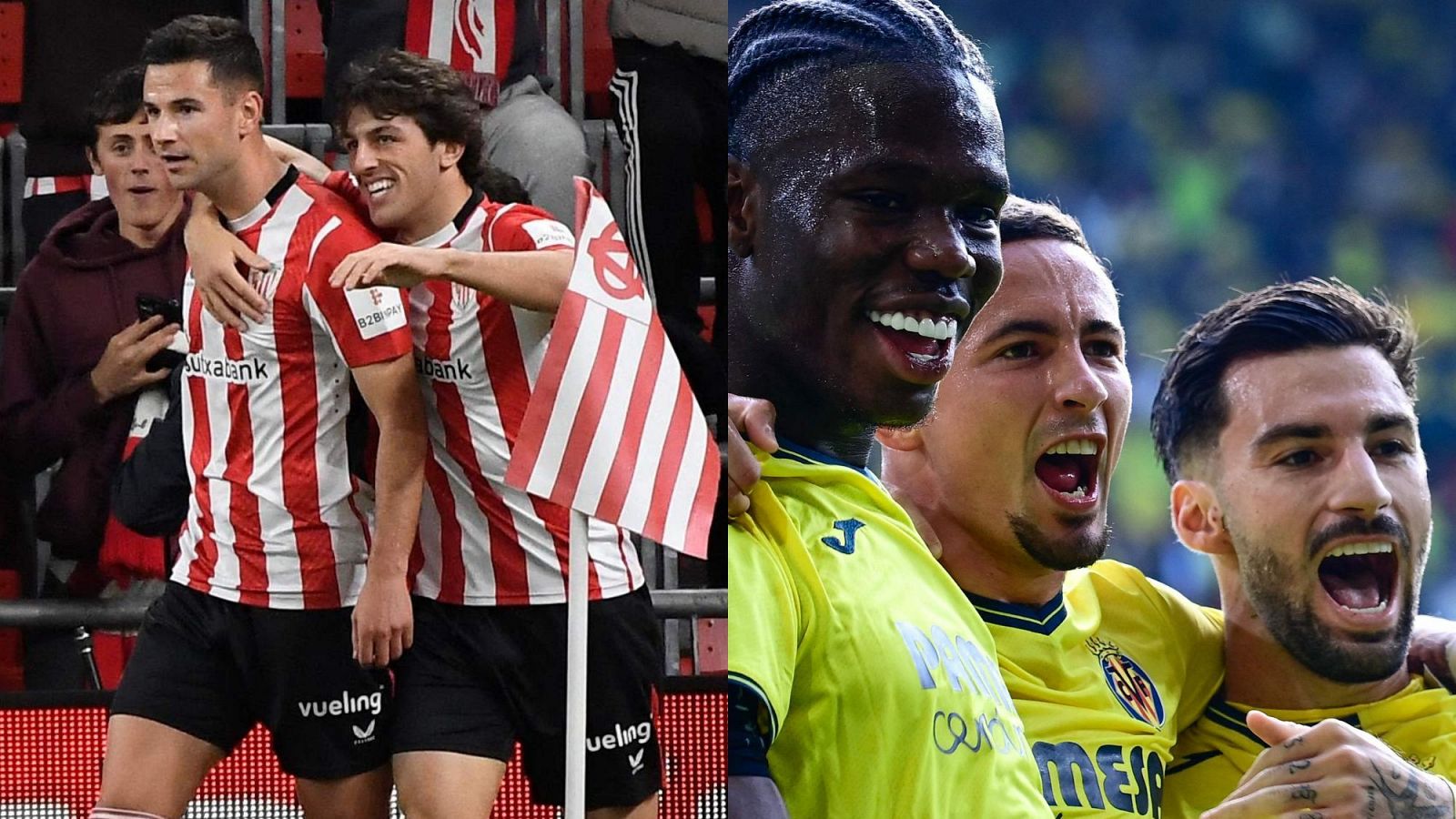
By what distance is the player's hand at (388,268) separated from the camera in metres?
2.33

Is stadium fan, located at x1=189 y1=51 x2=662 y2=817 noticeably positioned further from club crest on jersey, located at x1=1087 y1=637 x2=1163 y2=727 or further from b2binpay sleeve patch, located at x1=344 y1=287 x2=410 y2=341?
club crest on jersey, located at x1=1087 y1=637 x2=1163 y2=727

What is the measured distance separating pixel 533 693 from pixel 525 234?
2.29ft

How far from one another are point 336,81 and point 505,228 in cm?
35

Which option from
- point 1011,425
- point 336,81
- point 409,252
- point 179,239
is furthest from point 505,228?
point 1011,425

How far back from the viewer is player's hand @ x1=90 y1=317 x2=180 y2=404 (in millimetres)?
Result: 2400

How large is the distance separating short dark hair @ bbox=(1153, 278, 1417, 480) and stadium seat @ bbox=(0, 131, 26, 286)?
5.72 ft

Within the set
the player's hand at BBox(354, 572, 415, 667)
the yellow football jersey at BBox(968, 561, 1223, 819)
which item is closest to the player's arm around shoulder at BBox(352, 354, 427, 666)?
the player's hand at BBox(354, 572, 415, 667)

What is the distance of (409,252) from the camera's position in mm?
2334

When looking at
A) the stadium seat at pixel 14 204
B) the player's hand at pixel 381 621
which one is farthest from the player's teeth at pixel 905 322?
the stadium seat at pixel 14 204

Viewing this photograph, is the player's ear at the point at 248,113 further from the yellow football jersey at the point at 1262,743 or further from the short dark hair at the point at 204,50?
the yellow football jersey at the point at 1262,743

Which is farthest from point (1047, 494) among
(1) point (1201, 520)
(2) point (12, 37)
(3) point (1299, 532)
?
(2) point (12, 37)

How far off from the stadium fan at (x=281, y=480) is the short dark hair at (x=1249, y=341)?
1.12 metres

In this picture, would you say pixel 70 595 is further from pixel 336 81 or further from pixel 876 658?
pixel 876 658

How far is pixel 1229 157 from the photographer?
2316 mm
